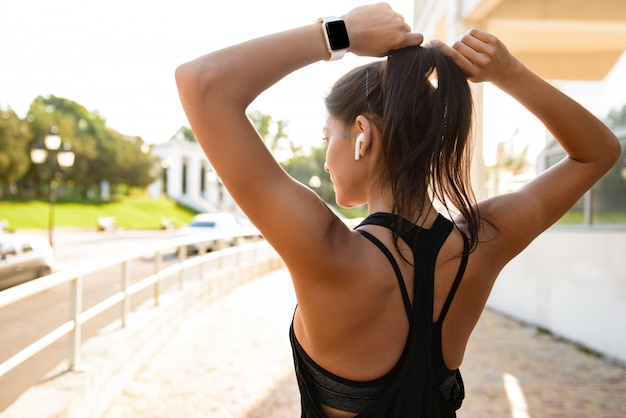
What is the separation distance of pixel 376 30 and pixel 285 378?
5.08 m

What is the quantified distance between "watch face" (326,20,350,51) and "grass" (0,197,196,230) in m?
44.3

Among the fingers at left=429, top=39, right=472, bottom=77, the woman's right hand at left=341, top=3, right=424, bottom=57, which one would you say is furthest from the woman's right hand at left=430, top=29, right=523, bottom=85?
the woman's right hand at left=341, top=3, right=424, bottom=57

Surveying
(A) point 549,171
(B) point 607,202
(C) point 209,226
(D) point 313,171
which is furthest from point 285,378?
(D) point 313,171

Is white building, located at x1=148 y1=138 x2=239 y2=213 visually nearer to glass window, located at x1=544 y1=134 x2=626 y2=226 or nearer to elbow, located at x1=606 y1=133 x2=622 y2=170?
glass window, located at x1=544 y1=134 x2=626 y2=226

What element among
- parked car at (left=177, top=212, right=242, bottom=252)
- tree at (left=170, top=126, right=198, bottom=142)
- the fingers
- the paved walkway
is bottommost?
the paved walkway

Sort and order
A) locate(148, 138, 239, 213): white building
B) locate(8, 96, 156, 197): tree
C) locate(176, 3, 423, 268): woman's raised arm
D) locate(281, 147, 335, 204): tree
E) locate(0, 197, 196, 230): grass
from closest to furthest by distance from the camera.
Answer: locate(176, 3, 423, 268): woman's raised arm → locate(0, 197, 196, 230): grass → locate(8, 96, 156, 197): tree → locate(281, 147, 335, 204): tree → locate(148, 138, 239, 213): white building

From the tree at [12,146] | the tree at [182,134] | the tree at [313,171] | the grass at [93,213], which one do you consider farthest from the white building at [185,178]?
the tree at [182,134]

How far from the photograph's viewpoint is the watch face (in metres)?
1.15

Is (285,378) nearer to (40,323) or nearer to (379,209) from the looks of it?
(379,209)

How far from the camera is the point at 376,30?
1.18m

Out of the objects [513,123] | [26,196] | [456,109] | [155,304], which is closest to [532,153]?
[513,123]

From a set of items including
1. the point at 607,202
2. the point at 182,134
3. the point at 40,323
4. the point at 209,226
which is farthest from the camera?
the point at 182,134

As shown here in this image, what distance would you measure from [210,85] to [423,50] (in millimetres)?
477

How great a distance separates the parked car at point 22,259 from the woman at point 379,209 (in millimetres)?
13755
